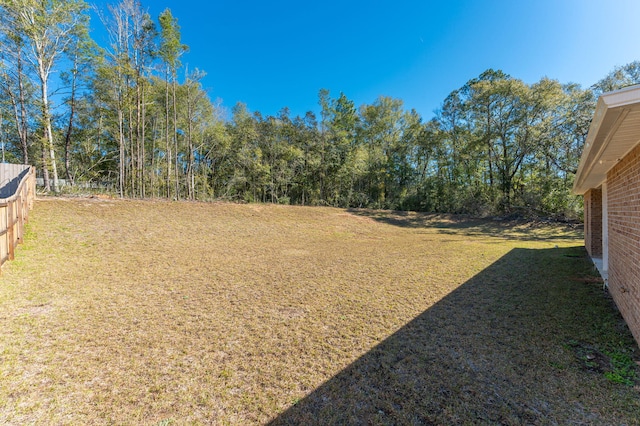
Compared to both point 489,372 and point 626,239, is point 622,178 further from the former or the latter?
point 489,372

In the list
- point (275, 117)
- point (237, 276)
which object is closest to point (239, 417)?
point (237, 276)

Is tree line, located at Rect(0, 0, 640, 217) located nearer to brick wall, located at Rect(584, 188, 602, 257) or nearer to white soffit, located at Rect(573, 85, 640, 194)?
brick wall, located at Rect(584, 188, 602, 257)

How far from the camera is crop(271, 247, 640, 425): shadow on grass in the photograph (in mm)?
1688

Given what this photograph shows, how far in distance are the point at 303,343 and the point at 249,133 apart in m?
17.6

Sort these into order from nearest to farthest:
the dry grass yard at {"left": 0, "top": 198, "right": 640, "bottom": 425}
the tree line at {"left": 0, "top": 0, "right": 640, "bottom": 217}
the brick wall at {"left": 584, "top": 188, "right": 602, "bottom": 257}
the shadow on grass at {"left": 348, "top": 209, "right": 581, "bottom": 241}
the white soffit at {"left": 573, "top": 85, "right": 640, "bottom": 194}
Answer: the white soffit at {"left": 573, "top": 85, "right": 640, "bottom": 194} < the dry grass yard at {"left": 0, "top": 198, "right": 640, "bottom": 425} < the brick wall at {"left": 584, "top": 188, "right": 602, "bottom": 257} < the tree line at {"left": 0, "top": 0, "right": 640, "bottom": 217} < the shadow on grass at {"left": 348, "top": 209, "right": 581, "bottom": 241}

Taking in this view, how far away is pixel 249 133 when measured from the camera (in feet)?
59.0

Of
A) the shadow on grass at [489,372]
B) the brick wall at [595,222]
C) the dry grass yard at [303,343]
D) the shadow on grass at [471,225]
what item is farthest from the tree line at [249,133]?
the shadow on grass at [489,372]

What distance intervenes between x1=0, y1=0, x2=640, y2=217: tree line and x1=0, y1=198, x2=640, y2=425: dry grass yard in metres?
8.63

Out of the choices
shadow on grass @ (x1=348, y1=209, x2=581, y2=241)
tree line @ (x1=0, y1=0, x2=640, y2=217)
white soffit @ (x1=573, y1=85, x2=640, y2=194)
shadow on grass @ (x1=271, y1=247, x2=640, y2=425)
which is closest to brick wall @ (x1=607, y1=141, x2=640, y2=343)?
white soffit @ (x1=573, y1=85, x2=640, y2=194)

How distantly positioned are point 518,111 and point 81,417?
22999 mm

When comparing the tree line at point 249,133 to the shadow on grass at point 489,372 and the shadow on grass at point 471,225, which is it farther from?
the shadow on grass at point 489,372

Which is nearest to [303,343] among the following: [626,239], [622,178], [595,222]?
[626,239]

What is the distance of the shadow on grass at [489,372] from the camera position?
169 cm

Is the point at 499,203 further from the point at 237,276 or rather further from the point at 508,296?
the point at 237,276
